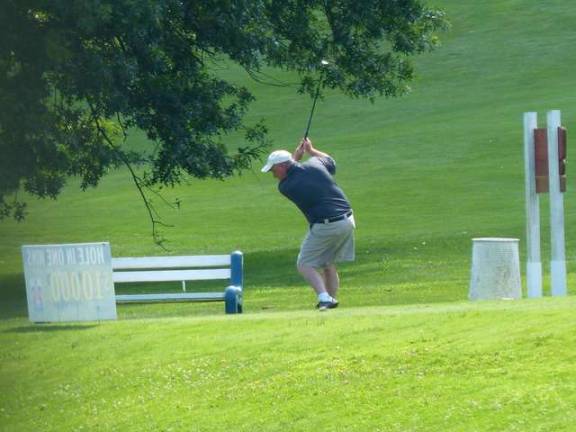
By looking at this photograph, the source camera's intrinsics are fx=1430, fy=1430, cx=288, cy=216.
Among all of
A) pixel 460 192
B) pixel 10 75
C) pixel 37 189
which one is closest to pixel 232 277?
pixel 10 75

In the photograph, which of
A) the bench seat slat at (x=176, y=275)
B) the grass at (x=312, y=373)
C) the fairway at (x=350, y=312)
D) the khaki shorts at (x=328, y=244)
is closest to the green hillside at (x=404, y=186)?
the fairway at (x=350, y=312)

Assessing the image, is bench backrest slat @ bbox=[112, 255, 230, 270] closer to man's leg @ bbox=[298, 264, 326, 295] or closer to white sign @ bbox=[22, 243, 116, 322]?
man's leg @ bbox=[298, 264, 326, 295]

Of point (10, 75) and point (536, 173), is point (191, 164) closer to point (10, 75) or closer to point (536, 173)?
point (10, 75)

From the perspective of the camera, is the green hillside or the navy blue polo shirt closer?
the navy blue polo shirt

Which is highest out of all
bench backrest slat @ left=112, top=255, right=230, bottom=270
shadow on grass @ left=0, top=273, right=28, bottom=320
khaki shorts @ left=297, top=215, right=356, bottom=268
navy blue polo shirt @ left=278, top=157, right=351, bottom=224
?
navy blue polo shirt @ left=278, top=157, right=351, bottom=224

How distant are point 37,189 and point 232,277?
9904 millimetres

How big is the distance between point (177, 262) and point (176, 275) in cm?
30

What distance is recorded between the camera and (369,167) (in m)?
41.6

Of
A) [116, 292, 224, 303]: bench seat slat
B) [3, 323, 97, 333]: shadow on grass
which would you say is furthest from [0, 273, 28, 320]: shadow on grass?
[3, 323, 97, 333]: shadow on grass

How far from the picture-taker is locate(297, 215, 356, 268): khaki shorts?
14273 mm

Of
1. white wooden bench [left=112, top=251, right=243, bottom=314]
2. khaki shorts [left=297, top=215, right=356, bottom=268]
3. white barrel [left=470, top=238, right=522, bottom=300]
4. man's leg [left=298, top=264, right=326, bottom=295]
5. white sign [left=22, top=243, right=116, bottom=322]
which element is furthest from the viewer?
white wooden bench [left=112, top=251, right=243, bottom=314]

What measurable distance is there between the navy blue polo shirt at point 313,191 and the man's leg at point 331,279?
2.08 feet

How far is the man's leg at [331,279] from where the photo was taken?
1470 cm

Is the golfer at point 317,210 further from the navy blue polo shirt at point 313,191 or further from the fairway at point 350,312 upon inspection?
the fairway at point 350,312
